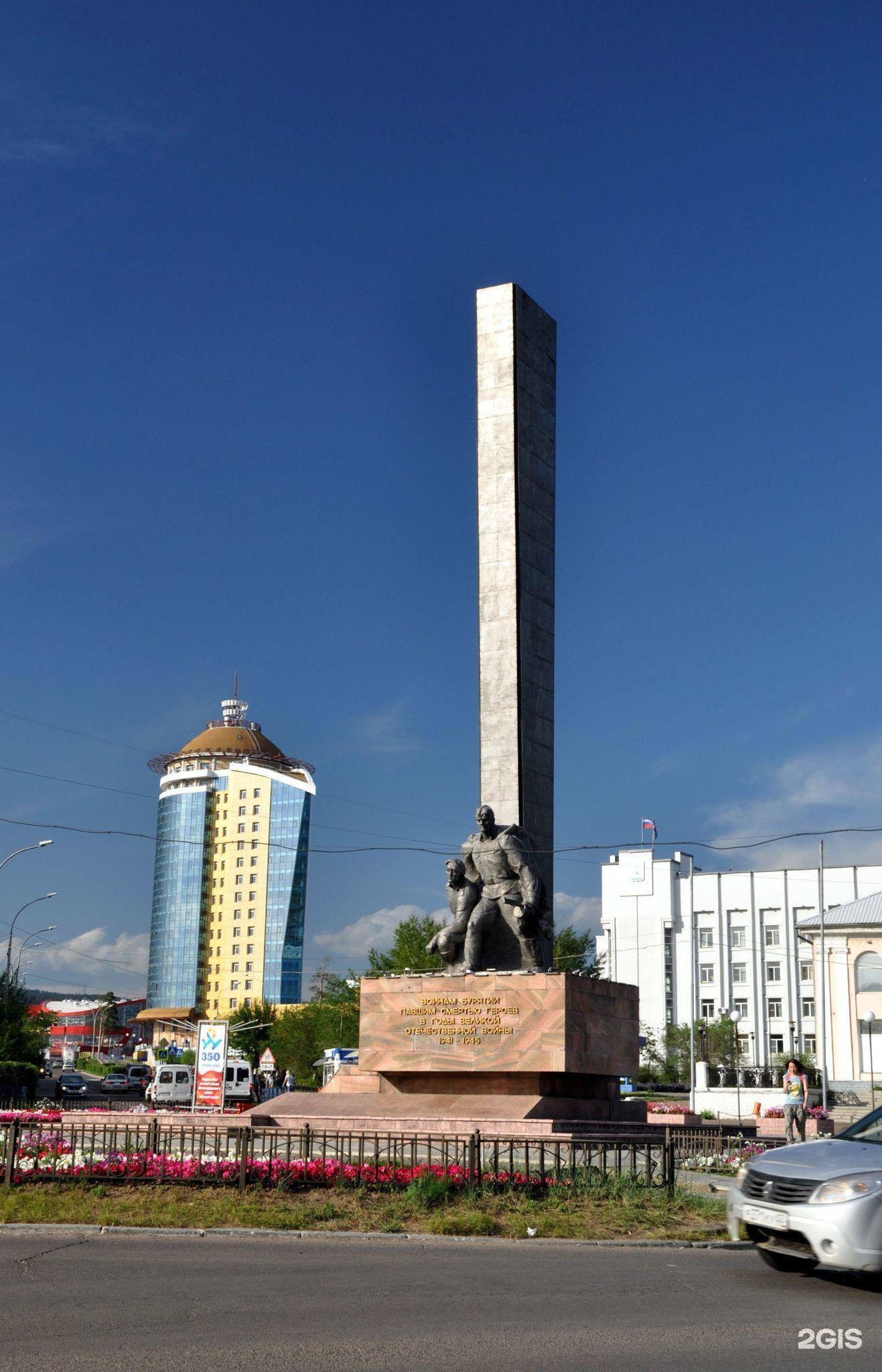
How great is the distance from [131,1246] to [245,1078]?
124 feet

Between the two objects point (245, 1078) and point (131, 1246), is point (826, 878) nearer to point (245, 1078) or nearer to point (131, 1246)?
point (245, 1078)

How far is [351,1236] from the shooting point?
35.0 feet

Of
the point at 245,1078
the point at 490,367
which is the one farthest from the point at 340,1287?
the point at 245,1078

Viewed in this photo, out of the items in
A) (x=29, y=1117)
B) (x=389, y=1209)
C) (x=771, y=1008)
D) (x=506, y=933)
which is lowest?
(x=771, y=1008)

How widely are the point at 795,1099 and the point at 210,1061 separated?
12.2 metres

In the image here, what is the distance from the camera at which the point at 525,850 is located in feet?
66.8

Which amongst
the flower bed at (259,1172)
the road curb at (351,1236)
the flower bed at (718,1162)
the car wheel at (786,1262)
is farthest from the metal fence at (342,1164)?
the car wheel at (786,1262)

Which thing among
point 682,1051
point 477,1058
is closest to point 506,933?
point 477,1058

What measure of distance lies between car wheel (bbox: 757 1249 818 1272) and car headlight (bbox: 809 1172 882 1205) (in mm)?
997

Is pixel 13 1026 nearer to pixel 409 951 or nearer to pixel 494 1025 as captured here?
pixel 409 951

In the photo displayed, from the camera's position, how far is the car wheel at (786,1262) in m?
8.91

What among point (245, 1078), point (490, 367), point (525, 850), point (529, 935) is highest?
point (490, 367)

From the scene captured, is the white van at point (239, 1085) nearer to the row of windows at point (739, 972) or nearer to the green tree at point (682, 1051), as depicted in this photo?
the green tree at point (682, 1051)

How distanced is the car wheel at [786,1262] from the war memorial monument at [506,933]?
7633mm
